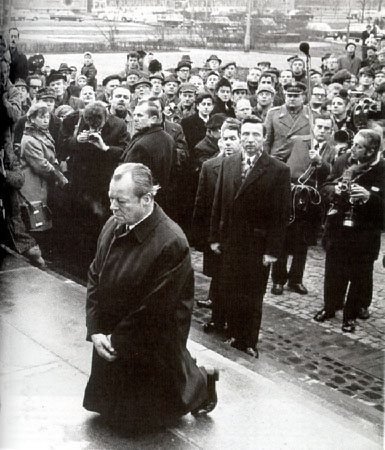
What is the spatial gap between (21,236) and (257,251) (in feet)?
8.43

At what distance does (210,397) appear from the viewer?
14.2 feet

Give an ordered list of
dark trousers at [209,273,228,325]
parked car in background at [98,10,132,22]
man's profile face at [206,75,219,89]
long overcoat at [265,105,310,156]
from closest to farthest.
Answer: dark trousers at [209,273,228,325], long overcoat at [265,105,310,156], man's profile face at [206,75,219,89], parked car in background at [98,10,132,22]

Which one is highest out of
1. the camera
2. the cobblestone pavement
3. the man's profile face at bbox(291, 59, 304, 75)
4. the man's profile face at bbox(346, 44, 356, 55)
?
the man's profile face at bbox(346, 44, 356, 55)

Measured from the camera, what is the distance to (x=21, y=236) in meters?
7.11

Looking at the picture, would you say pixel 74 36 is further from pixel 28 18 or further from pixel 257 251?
pixel 257 251

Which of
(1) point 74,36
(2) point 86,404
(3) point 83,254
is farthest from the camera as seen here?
(1) point 74,36

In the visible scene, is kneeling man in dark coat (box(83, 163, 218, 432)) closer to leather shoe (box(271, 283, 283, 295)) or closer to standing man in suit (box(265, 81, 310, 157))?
leather shoe (box(271, 283, 283, 295))

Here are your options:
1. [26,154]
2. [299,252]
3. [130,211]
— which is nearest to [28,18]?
[26,154]

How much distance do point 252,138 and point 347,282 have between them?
178 centimetres

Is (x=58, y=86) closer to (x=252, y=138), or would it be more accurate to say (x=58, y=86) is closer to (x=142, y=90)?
(x=142, y=90)

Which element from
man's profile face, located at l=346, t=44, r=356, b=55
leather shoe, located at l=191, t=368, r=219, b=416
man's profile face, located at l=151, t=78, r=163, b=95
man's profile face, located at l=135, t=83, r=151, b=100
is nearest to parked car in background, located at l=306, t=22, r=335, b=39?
man's profile face, located at l=346, t=44, r=356, b=55

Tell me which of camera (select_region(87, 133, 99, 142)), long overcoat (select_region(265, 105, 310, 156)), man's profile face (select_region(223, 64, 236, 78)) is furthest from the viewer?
man's profile face (select_region(223, 64, 236, 78))

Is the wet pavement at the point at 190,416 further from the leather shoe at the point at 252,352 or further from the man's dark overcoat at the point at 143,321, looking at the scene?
the man's dark overcoat at the point at 143,321

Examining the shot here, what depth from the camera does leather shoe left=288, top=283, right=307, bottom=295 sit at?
24.0 feet
